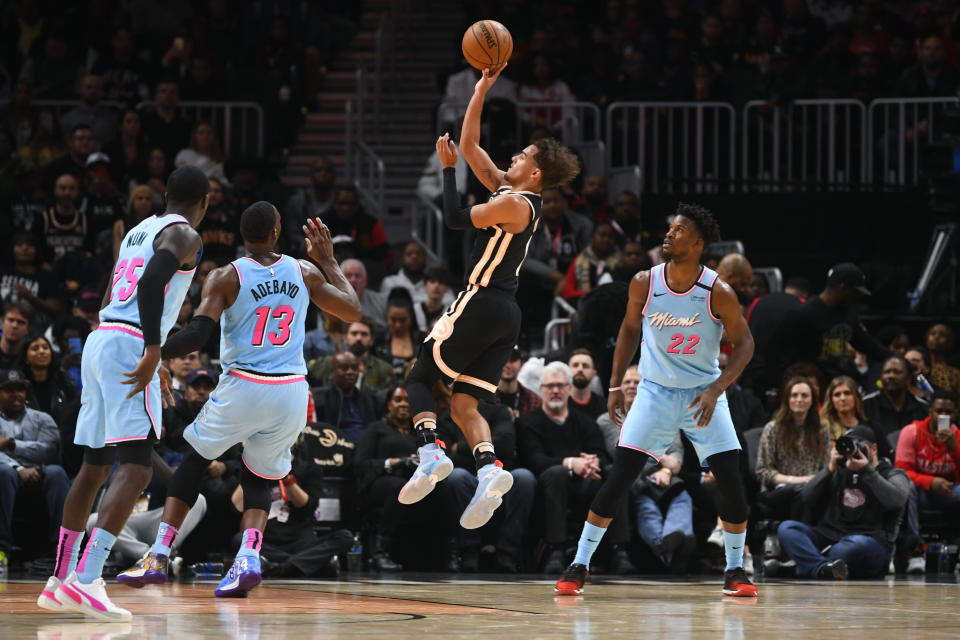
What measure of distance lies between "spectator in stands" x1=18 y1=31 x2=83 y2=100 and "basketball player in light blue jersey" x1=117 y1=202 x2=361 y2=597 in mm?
10027

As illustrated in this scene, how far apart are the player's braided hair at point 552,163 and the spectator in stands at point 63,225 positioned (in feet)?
21.9

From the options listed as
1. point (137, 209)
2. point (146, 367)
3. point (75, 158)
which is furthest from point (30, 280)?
point (146, 367)

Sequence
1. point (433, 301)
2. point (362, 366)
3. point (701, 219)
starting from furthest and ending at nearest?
point (433, 301) < point (362, 366) < point (701, 219)

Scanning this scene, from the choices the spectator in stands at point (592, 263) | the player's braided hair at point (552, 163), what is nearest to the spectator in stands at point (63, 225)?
the spectator in stands at point (592, 263)

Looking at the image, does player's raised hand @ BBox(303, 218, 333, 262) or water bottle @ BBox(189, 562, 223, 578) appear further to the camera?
water bottle @ BBox(189, 562, 223, 578)

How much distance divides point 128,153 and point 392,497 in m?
5.75

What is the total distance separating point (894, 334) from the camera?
1283 cm

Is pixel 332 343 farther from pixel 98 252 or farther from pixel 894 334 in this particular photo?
pixel 894 334

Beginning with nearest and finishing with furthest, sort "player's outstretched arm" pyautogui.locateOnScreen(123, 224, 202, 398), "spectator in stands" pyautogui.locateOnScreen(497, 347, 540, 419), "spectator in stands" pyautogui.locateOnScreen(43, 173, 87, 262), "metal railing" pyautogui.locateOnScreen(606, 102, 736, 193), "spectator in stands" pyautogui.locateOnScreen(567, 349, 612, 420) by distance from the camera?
1. "player's outstretched arm" pyautogui.locateOnScreen(123, 224, 202, 398)
2. "spectator in stands" pyautogui.locateOnScreen(567, 349, 612, 420)
3. "spectator in stands" pyautogui.locateOnScreen(497, 347, 540, 419)
4. "spectator in stands" pyautogui.locateOnScreen(43, 173, 87, 262)
5. "metal railing" pyautogui.locateOnScreen(606, 102, 736, 193)

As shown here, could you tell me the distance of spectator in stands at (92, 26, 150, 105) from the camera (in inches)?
623

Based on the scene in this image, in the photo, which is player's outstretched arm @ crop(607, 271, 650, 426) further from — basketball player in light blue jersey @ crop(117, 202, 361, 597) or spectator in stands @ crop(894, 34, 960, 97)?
spectator in stands @ crop(894, 34, 960, 97)

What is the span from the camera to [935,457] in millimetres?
11258

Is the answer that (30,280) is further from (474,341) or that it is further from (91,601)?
(91,601)

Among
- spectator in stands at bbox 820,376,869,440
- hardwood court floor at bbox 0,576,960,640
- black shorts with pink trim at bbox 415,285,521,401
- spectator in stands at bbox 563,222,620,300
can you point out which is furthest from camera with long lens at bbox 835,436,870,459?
black shorts with pink trim at bbox 415,285,521,401
